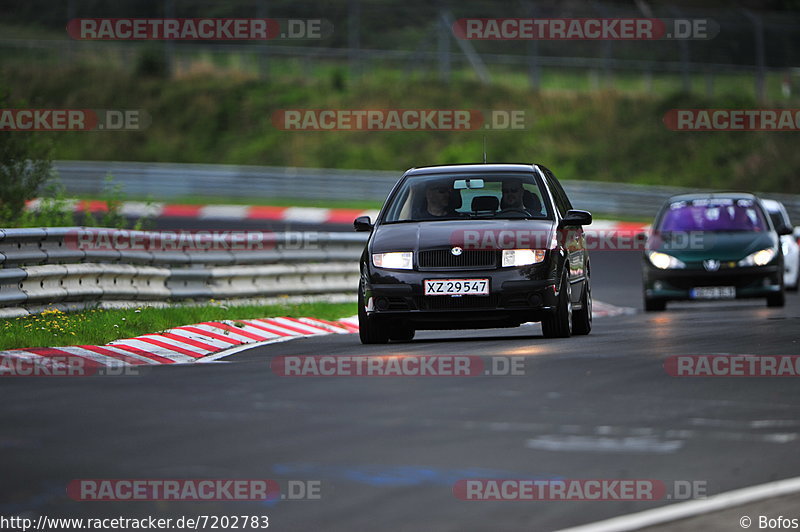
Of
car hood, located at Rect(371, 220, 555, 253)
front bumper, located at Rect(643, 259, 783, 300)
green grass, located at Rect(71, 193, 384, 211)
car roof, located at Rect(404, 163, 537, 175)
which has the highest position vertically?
green grass, located at Rect(71, 193, 384, 211)

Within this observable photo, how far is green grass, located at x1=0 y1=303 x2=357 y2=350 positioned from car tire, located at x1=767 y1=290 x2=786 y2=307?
6130 mm

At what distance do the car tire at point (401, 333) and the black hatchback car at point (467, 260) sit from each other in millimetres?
12

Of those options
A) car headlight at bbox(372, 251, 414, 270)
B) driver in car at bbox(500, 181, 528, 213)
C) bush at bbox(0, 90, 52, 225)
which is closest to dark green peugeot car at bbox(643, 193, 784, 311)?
driver in car at bbox(500, 181, 528, 213)

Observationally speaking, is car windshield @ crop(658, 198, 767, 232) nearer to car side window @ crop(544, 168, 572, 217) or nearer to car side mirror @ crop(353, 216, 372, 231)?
car side window @ crop(544, 168, 572, 217)

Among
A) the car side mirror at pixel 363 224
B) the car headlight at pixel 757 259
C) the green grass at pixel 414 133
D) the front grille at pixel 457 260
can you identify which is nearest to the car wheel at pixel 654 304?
the car headlight at pixel 757 259

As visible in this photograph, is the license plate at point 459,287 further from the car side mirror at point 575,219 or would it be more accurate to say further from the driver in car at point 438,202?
the car side mirror at point 575,219

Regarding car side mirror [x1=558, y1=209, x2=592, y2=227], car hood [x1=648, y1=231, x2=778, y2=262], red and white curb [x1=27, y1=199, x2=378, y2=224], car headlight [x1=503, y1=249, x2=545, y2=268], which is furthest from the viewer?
red and white curb [x1=27, y1=199, x2=378, y2=224]

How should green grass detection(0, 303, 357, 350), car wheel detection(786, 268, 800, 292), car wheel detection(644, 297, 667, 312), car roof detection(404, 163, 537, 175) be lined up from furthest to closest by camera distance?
1. car wheel detection(786, 268, 800, 292)
2. car wheel detection(644, 297, 667, 312)
3. car roof detection(404, 163, 537, 175)
4. green grass detection(0, 303, 357, 350)

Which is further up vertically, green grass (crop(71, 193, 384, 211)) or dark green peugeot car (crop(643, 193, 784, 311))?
green grass (crop(71, 193, 384, 211))

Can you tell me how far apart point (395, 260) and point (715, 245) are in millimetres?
7729

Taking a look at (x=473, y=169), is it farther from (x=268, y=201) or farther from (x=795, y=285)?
(x=268, y=201)

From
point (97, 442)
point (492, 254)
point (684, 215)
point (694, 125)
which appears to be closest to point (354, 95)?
point (694, 125)

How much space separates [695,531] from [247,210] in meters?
33.5

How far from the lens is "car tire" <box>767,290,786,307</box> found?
67.1 ft
